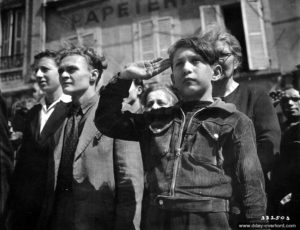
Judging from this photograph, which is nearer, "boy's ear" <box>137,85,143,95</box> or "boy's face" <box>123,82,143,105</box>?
"boy's face" <box>123,82,143,105</box>

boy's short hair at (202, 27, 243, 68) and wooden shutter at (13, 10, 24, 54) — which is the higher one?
wooden shutter at (13, 10, 24, 54)

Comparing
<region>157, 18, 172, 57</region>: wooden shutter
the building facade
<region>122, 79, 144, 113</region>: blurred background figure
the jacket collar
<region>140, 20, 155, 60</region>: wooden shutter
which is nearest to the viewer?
the jacket collar

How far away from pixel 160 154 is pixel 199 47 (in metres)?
0.40

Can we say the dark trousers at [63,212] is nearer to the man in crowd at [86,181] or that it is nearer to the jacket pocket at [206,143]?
the man in crowd at [86,181]

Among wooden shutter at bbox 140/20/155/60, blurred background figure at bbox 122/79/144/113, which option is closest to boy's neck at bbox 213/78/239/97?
blurred background figure at bbox 122/79/144/113

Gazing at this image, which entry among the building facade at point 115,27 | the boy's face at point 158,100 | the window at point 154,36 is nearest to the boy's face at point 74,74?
the boy's face at point 158,100

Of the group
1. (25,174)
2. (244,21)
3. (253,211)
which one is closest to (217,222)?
(253,211)

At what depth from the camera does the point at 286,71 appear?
334cm

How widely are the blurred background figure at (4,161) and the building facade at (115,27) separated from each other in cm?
131

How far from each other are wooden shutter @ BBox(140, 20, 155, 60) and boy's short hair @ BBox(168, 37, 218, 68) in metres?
2.06

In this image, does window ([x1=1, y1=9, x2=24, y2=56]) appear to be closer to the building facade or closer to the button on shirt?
the building facade

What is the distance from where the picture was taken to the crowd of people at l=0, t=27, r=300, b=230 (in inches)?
39.7

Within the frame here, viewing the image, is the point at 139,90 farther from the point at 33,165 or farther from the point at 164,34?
the point at 164,34

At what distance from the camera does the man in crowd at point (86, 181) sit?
1.23m
